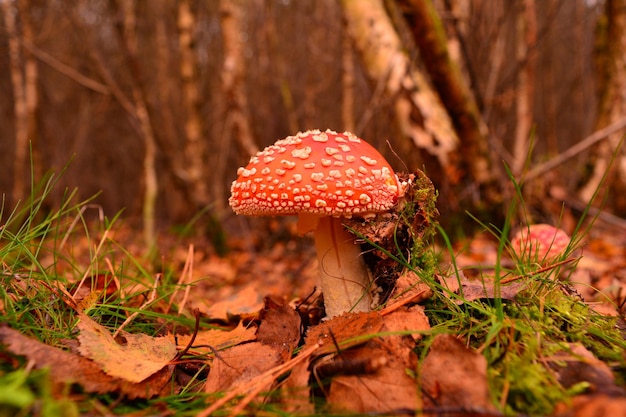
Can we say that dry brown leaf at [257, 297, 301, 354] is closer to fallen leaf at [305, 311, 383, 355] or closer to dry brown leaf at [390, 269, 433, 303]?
fallen leaf at [305, 311, 383, 355]

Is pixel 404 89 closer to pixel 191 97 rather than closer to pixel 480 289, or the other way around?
pixel 480 289

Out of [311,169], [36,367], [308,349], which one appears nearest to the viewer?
[36,367]

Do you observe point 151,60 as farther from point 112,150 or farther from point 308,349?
point 308,349

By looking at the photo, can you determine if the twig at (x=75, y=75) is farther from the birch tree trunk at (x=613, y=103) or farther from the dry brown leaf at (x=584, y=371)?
the birch tree trunk at (x=613, y=103)

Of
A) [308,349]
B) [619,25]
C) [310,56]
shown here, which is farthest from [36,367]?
[310,56]

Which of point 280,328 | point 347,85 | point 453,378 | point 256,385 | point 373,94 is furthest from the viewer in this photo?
point 347,85

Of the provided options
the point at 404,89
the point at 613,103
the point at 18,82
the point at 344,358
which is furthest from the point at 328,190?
the point at 18,82

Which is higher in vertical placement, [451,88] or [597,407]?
[451,88]

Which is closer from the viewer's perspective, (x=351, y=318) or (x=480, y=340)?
(x=480, y=340)
